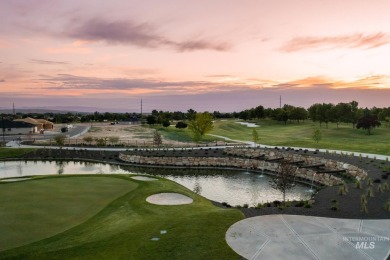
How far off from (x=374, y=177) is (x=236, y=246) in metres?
21.3

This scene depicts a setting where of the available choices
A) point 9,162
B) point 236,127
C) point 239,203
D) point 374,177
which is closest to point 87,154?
point 9,162

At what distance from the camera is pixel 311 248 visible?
14562 millimetres

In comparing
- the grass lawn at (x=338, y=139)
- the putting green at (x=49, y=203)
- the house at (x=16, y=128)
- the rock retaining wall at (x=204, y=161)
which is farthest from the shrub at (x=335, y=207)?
the house at (x=16, y=128)

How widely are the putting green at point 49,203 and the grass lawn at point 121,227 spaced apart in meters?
0.06

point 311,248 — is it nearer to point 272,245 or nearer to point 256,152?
point 272,245

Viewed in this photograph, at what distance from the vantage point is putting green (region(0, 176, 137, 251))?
17719 mm

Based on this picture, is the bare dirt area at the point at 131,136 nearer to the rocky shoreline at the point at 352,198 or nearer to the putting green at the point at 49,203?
the rocky shoreline at the point at 352,198

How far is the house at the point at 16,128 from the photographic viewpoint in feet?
283

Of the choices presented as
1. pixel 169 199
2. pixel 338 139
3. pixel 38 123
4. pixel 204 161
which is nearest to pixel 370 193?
pixel 169 199

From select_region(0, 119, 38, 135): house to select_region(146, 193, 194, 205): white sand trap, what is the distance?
7414 cm

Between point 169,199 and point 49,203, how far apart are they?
28.3ft

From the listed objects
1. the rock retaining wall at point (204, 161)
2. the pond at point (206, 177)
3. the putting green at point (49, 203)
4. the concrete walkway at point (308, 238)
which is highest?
the concrete walkway at point (308, 238)

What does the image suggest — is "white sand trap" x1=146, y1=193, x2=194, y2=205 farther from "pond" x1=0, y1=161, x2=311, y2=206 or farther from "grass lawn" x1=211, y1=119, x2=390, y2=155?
"grass lawn" x1=211, y1=119, x2=390, y2=155

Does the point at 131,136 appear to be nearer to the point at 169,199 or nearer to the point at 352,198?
the point at 169,199
